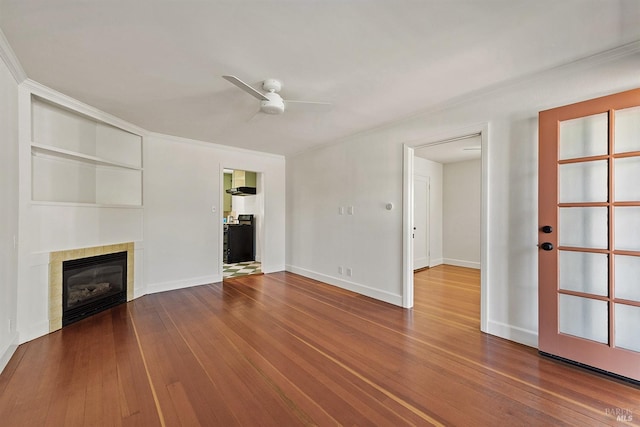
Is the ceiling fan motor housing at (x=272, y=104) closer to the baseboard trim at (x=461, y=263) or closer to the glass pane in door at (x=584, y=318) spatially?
the glass pane in door at (x=584, y=318)

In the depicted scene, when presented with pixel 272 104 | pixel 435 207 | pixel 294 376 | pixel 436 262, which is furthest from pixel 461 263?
pixel 272 104

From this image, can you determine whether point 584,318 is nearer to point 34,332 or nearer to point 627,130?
point 627,130

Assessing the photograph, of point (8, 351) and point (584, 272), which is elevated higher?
point (584, 272)

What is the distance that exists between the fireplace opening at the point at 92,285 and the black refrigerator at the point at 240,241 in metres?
2.78

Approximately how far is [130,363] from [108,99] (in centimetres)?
272

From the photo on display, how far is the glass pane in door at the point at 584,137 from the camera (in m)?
2.14

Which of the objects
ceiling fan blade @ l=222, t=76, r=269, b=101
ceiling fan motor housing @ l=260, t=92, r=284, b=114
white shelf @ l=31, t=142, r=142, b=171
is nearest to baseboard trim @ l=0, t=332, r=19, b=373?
white shelf @ l=31, t=142, r=142, b=171

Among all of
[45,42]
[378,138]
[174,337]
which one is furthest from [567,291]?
[45,42]

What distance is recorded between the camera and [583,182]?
222 centimetres

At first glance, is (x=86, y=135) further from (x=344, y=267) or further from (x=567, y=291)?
(x=567, y=291)

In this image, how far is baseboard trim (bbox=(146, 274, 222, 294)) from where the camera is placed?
4.18 m

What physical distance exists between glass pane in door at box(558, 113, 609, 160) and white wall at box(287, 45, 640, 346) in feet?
0.65

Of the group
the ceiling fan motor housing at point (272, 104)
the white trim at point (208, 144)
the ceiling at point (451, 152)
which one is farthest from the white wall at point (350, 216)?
the ceiling fan motor housing at point (272, 104)

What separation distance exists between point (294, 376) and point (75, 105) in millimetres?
3711
